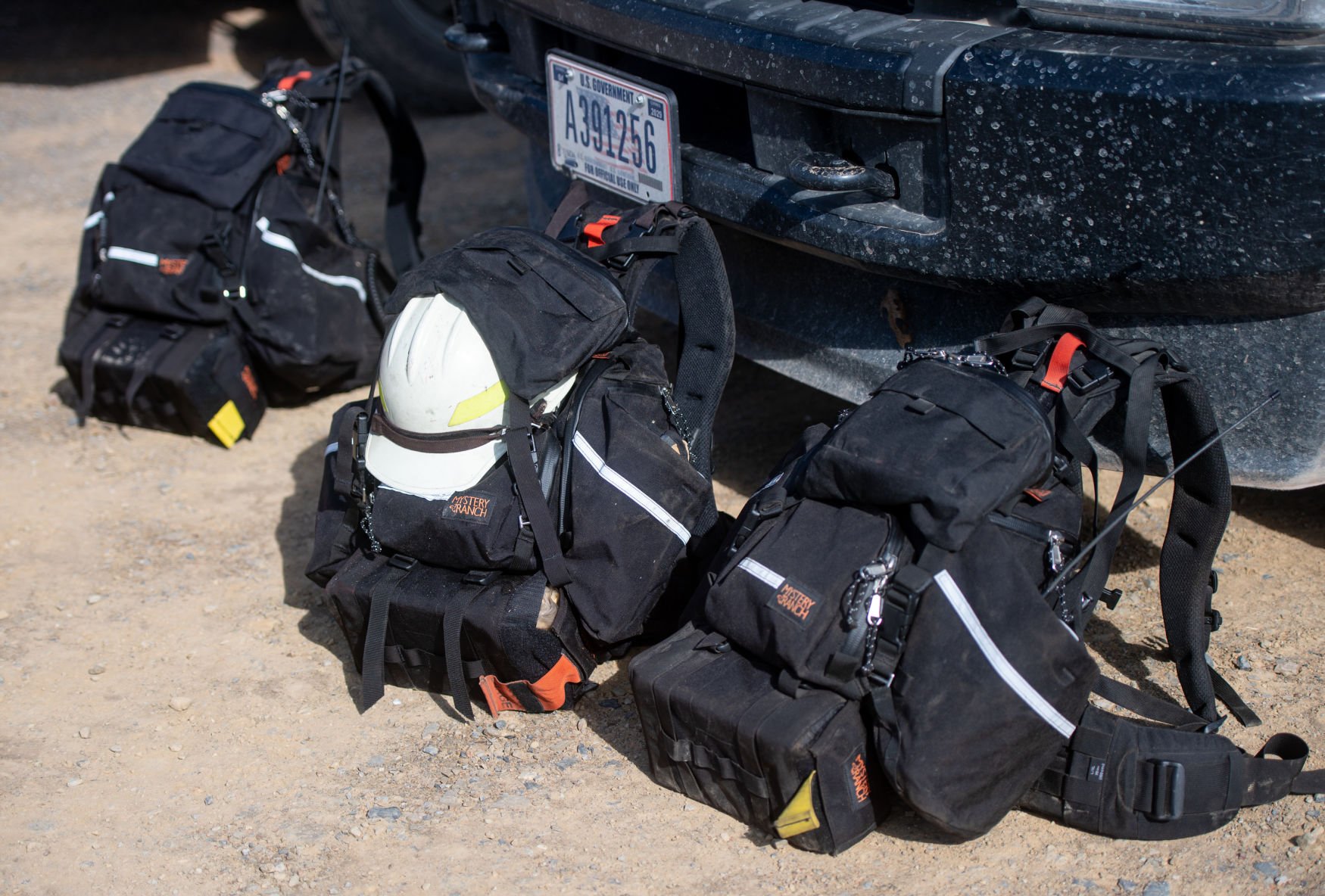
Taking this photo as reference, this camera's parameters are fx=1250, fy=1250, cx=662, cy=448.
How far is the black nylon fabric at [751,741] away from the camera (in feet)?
6.55

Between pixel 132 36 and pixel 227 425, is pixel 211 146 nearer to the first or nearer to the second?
pixel 227 425

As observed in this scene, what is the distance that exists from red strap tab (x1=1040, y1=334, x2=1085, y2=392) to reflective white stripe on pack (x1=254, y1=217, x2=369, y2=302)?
2.27 m

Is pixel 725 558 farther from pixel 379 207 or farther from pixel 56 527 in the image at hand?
pixel 379 207

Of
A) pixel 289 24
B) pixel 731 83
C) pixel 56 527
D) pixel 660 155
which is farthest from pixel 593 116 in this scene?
pixel 289 24

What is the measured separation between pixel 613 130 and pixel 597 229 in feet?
0.96

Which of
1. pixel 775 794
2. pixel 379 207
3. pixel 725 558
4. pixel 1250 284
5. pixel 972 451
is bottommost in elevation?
pixel 379 207

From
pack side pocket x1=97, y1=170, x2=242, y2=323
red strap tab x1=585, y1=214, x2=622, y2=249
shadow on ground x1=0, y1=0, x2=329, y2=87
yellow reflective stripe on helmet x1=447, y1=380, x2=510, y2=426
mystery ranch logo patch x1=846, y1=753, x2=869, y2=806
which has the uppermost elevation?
red strap tab x1=585, y1=214, x2=622, y2=249

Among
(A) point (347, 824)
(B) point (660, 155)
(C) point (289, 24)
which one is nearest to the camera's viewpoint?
(A) point (347, 824)

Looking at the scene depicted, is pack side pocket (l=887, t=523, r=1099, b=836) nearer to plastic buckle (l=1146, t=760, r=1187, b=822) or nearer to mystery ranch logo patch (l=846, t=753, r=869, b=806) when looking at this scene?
mystery ranch logo patch (l=846, t=753, r=869, b=806)

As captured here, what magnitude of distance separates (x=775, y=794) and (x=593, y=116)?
1.67 meters

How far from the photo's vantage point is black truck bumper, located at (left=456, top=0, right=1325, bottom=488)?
1990mm

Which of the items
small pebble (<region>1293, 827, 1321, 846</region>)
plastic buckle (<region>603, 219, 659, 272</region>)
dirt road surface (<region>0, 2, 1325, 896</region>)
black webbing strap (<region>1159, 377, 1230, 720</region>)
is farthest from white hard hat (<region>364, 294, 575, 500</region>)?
small pebble (<region>1293, 827, 1321, 846</region>)

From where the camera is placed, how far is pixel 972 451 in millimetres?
1997

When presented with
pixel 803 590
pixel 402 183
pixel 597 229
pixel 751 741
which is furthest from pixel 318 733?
pixel 402 183
